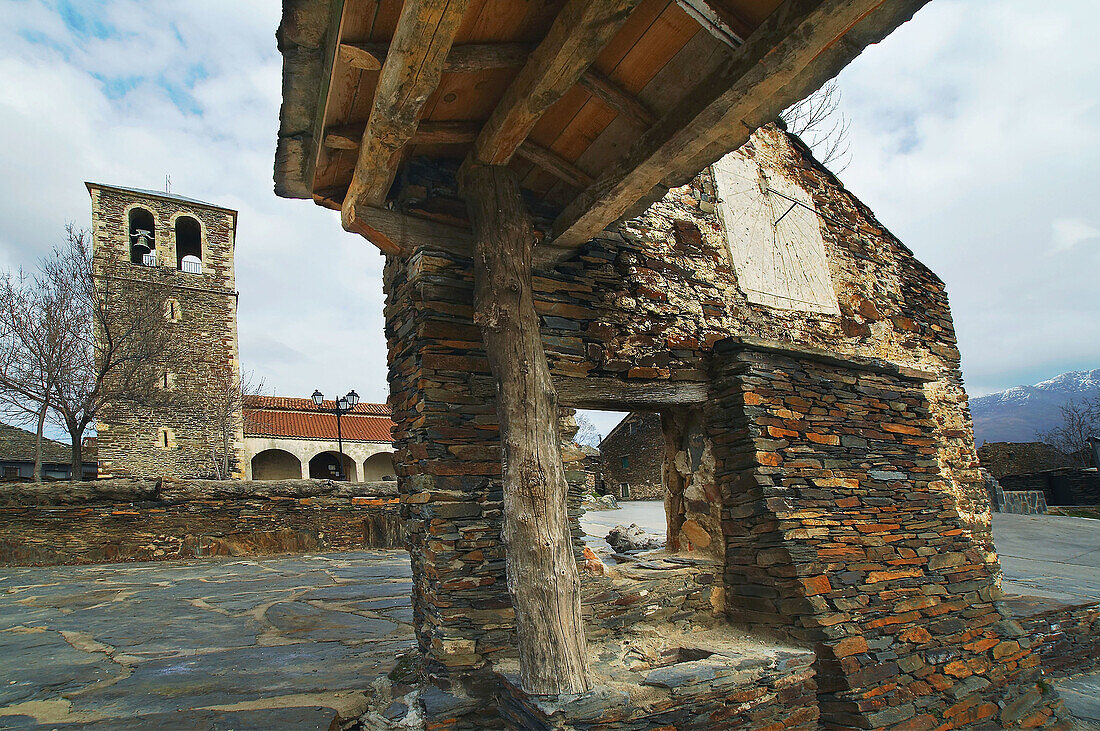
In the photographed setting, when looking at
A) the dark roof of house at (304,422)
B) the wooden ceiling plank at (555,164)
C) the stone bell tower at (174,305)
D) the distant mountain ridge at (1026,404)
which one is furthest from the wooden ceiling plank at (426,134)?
the distant mountain ridge at (1026,404)

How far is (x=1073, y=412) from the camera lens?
3453 cm

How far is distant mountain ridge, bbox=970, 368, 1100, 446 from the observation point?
431 feet

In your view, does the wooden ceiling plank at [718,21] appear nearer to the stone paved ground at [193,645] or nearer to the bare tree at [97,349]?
the stone paved ground at [193,645]

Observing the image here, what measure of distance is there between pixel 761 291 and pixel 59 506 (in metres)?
8.63

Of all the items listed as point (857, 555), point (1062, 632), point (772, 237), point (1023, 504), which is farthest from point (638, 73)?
point (1023, 504)

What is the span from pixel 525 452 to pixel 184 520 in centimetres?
741

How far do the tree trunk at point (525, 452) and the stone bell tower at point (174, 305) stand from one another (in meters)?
17.3

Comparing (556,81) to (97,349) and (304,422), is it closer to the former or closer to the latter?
(97,349)

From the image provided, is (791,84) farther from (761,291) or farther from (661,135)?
(761,291)

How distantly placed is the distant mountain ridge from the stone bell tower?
145m

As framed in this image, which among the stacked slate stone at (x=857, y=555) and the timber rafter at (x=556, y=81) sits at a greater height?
the timber rafter at (x=556, y=81)

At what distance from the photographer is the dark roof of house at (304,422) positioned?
2273 centimetres

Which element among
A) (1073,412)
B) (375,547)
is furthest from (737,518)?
(1073,412)

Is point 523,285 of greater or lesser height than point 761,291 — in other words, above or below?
below
